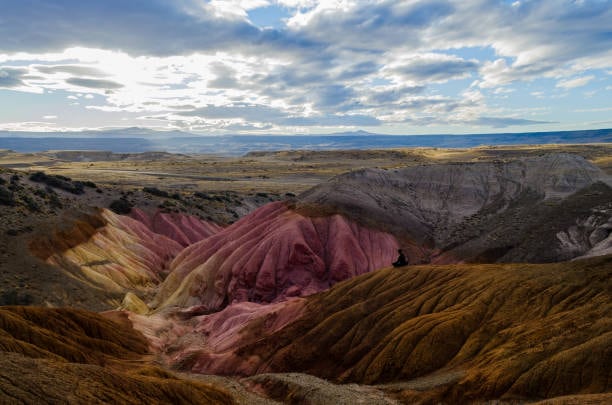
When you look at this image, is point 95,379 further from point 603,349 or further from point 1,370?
point 603,349

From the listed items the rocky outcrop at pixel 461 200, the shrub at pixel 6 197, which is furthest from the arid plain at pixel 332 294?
the shrub at pixel 6 197

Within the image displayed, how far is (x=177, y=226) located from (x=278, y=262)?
112ft

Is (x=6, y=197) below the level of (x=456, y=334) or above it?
above

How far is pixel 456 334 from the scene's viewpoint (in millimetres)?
23766

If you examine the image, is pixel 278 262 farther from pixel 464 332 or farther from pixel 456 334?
pixel 464 332

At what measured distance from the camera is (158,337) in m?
36.1

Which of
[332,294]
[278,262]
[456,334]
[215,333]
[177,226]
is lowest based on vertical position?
[215,333]

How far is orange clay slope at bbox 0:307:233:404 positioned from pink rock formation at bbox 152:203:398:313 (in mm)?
11130

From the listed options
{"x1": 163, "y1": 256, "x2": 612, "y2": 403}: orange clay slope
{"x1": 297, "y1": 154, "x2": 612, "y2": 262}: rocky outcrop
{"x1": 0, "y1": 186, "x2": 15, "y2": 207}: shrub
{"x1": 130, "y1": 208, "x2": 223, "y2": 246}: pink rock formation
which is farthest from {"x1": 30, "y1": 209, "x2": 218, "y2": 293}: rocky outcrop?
{"x1": 297, "y1": 154, "x2": 612, "y2": 262}: rocky outcrop

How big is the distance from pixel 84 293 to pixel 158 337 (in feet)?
36.2

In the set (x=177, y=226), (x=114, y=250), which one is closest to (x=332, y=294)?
(x=114, y=250)

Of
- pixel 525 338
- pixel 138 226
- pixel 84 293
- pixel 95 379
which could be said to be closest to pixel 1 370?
pixel 95 379

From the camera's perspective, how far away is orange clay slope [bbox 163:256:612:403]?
58.7 ft

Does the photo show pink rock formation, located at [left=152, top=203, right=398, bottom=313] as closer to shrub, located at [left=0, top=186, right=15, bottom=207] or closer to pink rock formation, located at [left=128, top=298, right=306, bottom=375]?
Answer: pink rock formation, located at [left=128, top=298, right=306, bottom=375]
